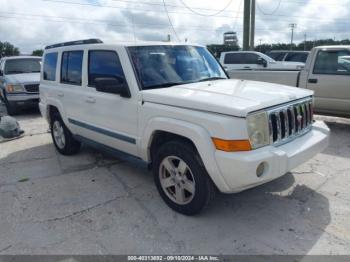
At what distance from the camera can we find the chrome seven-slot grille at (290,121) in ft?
10.4

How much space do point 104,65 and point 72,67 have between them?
1032mm

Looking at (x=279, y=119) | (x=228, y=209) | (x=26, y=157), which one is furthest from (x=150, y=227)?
(x=26, y=157)

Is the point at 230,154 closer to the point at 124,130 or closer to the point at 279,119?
the point at 279,119

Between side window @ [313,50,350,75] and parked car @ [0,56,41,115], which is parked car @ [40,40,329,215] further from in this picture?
parked car @ [0,56,41,115]

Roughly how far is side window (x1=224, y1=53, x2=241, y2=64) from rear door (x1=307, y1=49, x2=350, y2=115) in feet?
24.1

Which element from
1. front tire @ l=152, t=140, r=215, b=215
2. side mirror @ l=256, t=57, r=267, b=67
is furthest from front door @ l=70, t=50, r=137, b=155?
side mirror @ l=256, t=57, r=267, b=67

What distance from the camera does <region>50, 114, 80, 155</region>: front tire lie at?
562 centimetres

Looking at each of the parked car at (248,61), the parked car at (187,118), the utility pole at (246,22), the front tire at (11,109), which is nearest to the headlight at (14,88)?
the front tire at (11,109)

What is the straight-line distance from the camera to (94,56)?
4.49 meters

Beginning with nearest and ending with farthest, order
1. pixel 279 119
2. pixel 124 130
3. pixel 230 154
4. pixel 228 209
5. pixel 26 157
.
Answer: pixel 230 154 → pixel 279 119 → pixel 228 209 → pixel 124 130 → pixel 26 157

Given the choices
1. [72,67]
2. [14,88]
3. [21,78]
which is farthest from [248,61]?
[72,67]

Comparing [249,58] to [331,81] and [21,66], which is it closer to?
[331,81]

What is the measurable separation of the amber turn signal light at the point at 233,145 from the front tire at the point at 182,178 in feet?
1.25

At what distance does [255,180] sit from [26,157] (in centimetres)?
460
